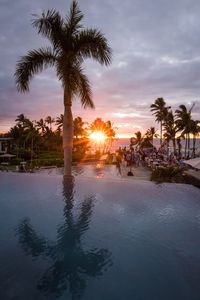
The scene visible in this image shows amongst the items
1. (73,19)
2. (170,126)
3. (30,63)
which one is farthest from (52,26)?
(170,126)

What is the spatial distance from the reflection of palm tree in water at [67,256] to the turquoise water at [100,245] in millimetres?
17

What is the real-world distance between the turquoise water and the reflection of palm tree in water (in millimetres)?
17

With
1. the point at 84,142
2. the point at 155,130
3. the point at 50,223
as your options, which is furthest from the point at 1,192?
the point at 155,130

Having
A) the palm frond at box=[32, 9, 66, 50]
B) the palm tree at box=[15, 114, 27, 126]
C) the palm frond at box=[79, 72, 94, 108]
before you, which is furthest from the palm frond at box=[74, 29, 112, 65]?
the palm tree at box=[15, 114, 27, 126]

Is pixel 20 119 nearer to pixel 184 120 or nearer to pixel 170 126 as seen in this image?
pixel 170 126

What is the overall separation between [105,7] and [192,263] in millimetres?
10843

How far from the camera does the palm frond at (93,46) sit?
13872 mm

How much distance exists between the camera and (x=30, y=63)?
551 inches

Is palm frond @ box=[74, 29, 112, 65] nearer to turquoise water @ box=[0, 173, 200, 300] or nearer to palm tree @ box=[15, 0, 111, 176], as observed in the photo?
palm tree @ box=[15, 0, 111, 176]

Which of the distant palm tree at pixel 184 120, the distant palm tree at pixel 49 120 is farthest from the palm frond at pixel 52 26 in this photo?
the distant palm tree at pixel 49 120

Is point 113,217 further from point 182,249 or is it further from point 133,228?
point 182,249

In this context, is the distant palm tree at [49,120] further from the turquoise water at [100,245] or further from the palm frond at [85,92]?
the turquoise water at [100,245]

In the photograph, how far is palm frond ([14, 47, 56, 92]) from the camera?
13969 millimetres

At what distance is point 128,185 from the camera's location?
13984 mm
